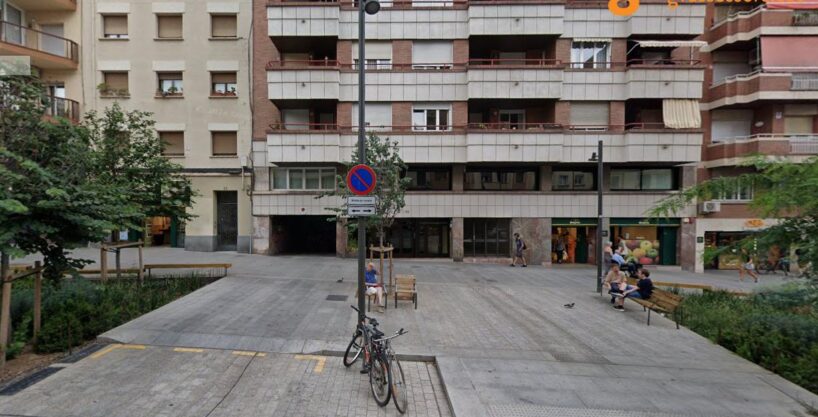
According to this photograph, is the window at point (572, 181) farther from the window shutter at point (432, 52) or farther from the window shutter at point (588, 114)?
the window shutter at point (432, 52)

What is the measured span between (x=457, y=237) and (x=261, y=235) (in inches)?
403

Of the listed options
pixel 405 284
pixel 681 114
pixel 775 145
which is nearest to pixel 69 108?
pixel 405 284

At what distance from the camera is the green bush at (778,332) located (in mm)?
4957

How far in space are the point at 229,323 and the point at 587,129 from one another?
1758 centimetres

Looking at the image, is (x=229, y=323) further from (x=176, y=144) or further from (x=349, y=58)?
(x=176, y=144)

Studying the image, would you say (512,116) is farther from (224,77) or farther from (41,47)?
(41,47)

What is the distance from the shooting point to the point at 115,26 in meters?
18.9

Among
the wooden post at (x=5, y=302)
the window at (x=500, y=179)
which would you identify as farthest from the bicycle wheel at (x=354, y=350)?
the window at (x=500, y=179)

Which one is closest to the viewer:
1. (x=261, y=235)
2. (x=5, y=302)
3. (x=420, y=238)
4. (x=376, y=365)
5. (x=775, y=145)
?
(x=376, y=365)

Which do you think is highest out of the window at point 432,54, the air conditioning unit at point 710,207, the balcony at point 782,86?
the window at point 432,54

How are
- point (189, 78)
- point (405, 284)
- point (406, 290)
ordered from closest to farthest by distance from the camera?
point (406, 290)
point (405, 284)
point (189, 78)

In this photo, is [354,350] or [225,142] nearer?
[354,350]

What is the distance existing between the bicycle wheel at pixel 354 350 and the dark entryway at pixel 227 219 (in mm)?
16280

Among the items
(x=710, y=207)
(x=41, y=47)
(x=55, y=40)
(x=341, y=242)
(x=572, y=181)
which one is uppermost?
(x=55, y=40)
